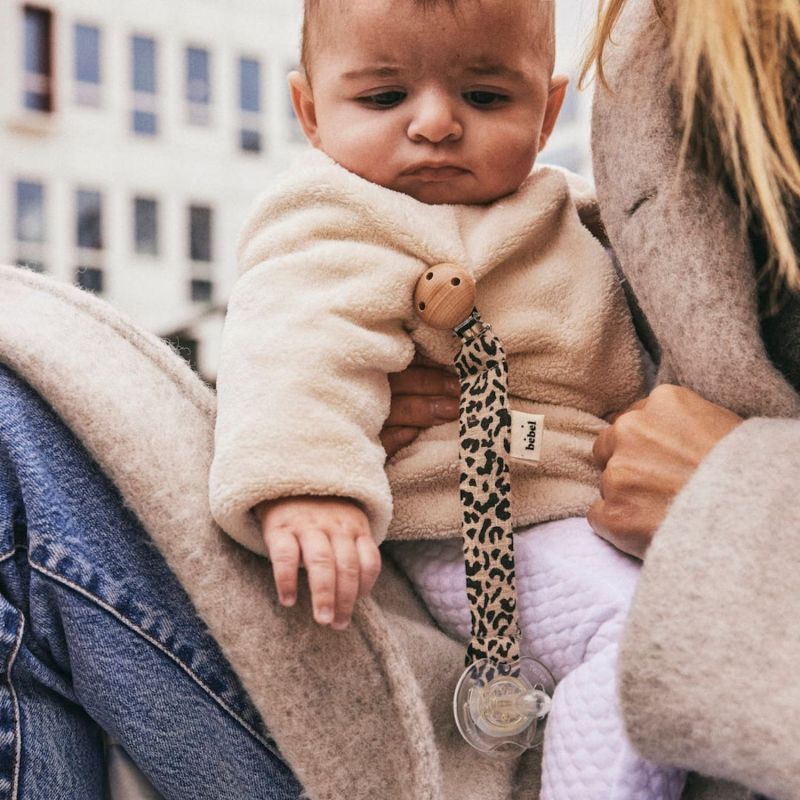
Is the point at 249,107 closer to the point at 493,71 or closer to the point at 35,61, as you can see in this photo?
the point at 35,61

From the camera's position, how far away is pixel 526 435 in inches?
33.0

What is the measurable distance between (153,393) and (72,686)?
0.22m

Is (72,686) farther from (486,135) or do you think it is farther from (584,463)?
(486,135)

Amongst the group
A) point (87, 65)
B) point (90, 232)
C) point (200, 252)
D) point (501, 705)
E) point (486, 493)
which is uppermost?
point (486, 493)

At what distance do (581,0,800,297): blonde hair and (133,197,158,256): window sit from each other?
9756 mm

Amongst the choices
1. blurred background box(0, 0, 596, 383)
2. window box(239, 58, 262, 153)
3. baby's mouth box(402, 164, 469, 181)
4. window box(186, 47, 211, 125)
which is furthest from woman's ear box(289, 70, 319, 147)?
window box(239, 58, 262, 153)

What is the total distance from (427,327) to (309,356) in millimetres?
123

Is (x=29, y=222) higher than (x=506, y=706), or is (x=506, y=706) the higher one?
(x=506, y=706)

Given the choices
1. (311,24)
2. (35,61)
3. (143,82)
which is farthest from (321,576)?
(35,61)

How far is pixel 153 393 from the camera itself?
0.79 metres

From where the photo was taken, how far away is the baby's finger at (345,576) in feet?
2.23

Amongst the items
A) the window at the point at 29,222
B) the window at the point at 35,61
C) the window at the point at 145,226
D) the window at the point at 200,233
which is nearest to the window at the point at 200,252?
the window at the point at 200,233

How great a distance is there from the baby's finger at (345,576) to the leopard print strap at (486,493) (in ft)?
0.42

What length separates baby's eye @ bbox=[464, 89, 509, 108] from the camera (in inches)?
35.4
